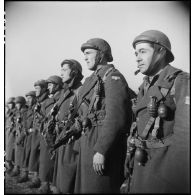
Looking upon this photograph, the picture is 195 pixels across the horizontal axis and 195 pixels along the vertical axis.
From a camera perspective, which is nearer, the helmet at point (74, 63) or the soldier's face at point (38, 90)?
the helmet at point (74, 63)

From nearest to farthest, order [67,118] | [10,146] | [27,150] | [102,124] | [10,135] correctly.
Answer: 1. [102,124]
2. [67,118]
3. [27,150]
4. [10,146]
5. [10,135]

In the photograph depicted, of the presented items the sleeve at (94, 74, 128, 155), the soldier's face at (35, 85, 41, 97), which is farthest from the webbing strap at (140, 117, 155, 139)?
the soldier's face at (35, 85, 41, 97)

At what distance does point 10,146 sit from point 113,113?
350 cm

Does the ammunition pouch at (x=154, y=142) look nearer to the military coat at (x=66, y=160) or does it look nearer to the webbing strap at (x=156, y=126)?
the webbing strap at (x=156, y=126)

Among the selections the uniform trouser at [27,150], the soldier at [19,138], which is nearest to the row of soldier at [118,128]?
the uniform trouser at [27,150]

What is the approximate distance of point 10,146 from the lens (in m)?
6.60

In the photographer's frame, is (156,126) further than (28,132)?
No

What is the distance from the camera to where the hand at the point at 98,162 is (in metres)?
3.77

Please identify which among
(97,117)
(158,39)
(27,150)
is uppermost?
(158,39)

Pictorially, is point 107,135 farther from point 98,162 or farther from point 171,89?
point 171,89

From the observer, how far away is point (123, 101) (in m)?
4.00

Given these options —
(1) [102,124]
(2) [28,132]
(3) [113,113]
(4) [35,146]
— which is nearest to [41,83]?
(2) [28,132]

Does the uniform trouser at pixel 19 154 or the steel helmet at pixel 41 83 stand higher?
the steel helmet at pixel 41 83
